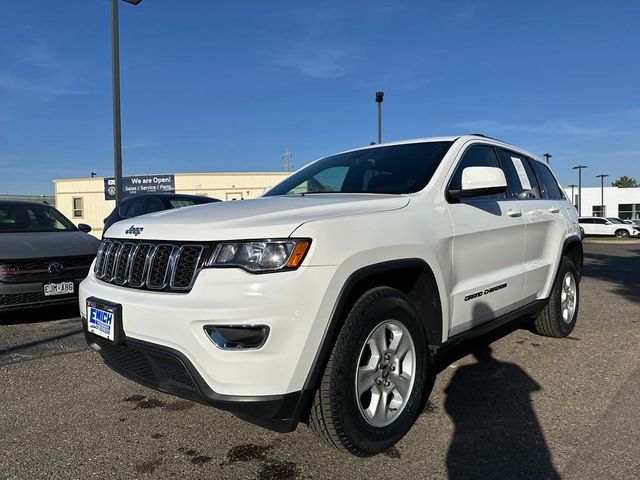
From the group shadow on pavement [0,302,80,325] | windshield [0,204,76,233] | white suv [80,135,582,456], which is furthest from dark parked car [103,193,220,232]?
white suv [80,135,582,456]

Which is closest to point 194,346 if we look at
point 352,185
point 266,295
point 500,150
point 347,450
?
point 266,295

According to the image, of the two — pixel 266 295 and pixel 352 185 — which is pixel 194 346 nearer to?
pixel 266 295

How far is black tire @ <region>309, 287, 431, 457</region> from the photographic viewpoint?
7.85 feet

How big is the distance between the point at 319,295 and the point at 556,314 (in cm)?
338

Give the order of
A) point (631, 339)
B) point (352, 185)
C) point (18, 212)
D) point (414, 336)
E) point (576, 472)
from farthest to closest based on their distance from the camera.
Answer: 1. point (18, 212)
2. point (631, 339)
3. point (352, 185)
4. point (414, 336)
5. point (576, 472)

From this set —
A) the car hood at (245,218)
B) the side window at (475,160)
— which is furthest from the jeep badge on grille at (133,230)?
the side window at (475,160)

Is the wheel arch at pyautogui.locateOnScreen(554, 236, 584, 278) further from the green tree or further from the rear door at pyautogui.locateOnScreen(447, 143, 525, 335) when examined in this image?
the green tree

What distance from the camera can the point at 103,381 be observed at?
3.84 metres

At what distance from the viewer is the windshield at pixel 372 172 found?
133 inches

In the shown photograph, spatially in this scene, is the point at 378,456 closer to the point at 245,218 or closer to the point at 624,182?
the point at 245,218

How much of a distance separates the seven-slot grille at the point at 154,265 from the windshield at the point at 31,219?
14.8ft

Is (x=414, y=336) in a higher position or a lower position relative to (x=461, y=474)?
higher

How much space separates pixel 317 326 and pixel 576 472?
147 cm

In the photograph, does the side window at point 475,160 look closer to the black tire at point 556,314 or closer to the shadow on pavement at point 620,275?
the black tire at point 556,314
